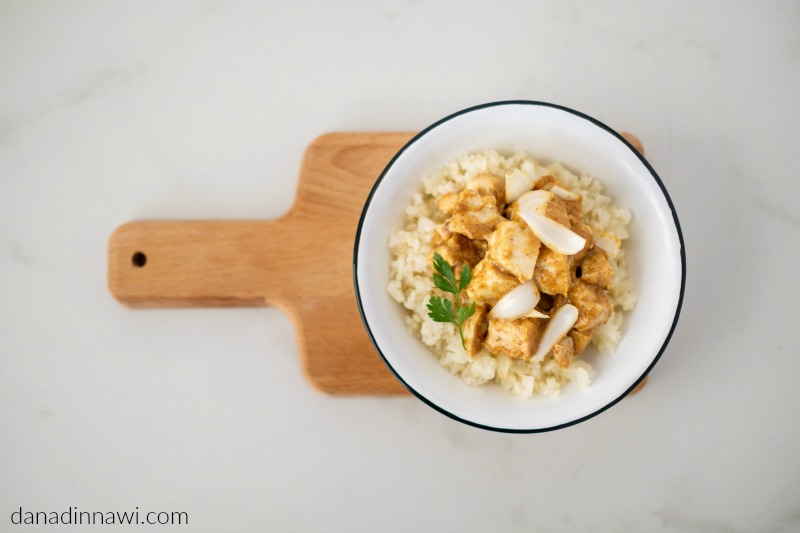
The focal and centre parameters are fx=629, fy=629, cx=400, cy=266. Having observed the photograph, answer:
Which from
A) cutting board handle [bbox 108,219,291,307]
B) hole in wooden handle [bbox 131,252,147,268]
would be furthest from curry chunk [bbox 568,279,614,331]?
hole in wooden handle [bbox 131,252,147,268]

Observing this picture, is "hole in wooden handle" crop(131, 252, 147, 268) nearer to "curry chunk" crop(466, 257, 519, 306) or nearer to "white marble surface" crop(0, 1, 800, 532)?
"white marble surface" crop(0, 1, 800, 532)

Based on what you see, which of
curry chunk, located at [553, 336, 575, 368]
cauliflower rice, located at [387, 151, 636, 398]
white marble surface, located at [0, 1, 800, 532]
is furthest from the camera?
white marble surface, located at [0, 1, 800, 532]

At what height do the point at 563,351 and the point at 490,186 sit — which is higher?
the point at 490,186

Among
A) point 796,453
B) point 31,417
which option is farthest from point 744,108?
point 31,417

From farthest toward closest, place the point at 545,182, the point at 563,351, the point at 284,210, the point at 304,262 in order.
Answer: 1. the point at 284,210
2. the point at 304,262
3. the point at 545,182
4. the point at 563,351

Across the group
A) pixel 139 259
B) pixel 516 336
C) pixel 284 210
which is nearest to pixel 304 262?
pixel 284 210

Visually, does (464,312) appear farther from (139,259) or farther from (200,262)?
(139,259)

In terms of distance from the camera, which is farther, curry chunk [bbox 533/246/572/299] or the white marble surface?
the white marble surface
